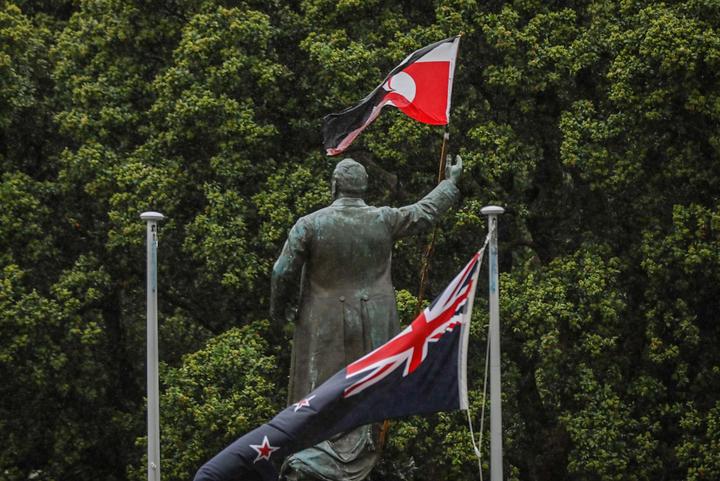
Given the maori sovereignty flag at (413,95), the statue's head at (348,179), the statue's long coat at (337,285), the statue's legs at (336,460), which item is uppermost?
the maori sovereignty flag at (413,95)

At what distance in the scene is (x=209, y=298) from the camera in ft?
82.8

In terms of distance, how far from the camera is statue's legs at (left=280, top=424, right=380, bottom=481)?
13703mm

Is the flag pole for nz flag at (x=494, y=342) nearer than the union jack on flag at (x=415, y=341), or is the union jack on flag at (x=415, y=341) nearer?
the union jack on flag at (x=415, y=341)

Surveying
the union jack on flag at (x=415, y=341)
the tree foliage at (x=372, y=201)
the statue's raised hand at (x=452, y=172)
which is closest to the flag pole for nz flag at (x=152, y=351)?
the statue's raised hand at (x=452, y=172)

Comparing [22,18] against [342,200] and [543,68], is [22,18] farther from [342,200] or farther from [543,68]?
[342,200]

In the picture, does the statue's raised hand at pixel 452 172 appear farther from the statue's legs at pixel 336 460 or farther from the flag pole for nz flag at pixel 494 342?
the statue's legs at pixel 336 460

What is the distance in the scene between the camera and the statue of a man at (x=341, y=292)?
13.8 metres

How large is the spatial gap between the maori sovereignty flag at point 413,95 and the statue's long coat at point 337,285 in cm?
148

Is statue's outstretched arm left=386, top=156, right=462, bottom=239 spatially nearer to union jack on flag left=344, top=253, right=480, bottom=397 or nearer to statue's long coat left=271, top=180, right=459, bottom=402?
statue's long coat left=271, top=180, right=459, bottom=402

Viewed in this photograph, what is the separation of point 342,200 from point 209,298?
11.4m

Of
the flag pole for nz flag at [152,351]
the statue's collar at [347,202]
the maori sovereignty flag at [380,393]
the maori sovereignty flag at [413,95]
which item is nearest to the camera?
the maori sovereignty flag at [380,393]

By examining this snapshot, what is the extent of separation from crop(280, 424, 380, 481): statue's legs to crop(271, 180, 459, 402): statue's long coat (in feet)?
1.39

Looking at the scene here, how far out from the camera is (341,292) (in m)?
13.9

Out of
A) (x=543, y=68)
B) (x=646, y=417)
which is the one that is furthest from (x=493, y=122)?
(x=646, y=417)
